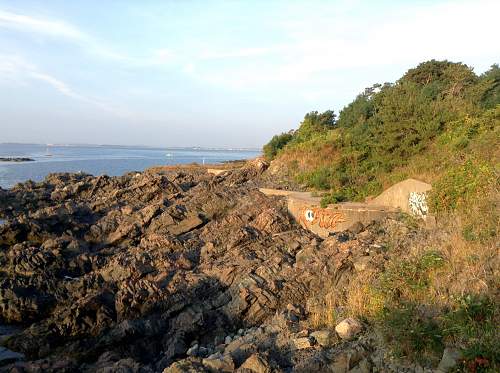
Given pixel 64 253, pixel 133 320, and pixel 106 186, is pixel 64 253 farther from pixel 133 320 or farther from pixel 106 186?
pixel 106 186

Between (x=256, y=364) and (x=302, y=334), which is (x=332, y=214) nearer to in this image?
(x=302, y=334)

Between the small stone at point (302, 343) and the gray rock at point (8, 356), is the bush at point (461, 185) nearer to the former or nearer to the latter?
the small stone at point (302, 343)

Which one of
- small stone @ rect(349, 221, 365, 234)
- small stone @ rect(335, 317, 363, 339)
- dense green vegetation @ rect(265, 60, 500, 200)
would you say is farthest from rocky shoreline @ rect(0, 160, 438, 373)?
dense green vegetation @ rect(265, 60, 500, 200)

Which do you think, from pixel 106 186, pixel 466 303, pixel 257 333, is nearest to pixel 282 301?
pixel 257 333

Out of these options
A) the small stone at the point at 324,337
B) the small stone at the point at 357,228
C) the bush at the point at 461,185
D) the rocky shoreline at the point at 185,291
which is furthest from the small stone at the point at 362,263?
the small stone at the point at 357,228

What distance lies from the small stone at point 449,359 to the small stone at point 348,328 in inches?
74.3

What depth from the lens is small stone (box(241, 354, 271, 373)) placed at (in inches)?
272

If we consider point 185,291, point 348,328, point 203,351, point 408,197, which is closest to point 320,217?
point 408,197

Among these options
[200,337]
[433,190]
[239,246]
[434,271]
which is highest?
[433,190]

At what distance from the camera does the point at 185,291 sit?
38.4ft

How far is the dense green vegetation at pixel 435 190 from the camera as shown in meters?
6.31

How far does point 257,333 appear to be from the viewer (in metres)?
9.20

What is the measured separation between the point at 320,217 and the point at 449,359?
10806 mm

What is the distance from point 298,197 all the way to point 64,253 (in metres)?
8.48
